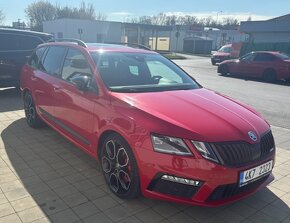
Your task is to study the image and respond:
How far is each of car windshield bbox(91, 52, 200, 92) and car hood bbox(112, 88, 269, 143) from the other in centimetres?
24

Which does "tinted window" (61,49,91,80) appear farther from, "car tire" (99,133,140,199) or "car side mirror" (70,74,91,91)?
"car tire" (99,133,140,199)

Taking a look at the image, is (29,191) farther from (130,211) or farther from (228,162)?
(228,162)

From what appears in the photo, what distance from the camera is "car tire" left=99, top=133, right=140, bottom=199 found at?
128 inches

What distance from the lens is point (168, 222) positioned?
3154 millimetres

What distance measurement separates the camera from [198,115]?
326 cm

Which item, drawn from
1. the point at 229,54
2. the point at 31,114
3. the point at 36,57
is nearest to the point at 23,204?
the point at 31,114

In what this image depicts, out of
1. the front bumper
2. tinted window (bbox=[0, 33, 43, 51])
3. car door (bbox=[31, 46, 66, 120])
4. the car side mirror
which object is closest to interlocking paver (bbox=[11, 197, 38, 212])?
the front bumper

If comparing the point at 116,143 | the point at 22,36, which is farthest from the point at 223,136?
the point at 22,36

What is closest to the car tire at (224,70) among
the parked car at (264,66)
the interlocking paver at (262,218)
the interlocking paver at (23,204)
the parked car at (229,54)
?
the parked car at (264,66)

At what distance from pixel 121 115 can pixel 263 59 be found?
14.7 meters

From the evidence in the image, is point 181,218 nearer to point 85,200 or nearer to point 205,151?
point 205,151

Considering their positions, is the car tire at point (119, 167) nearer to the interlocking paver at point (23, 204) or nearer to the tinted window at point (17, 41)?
the interlocking paver at point (23, 204)

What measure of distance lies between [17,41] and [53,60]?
437 cm

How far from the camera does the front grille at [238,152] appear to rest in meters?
2.89
